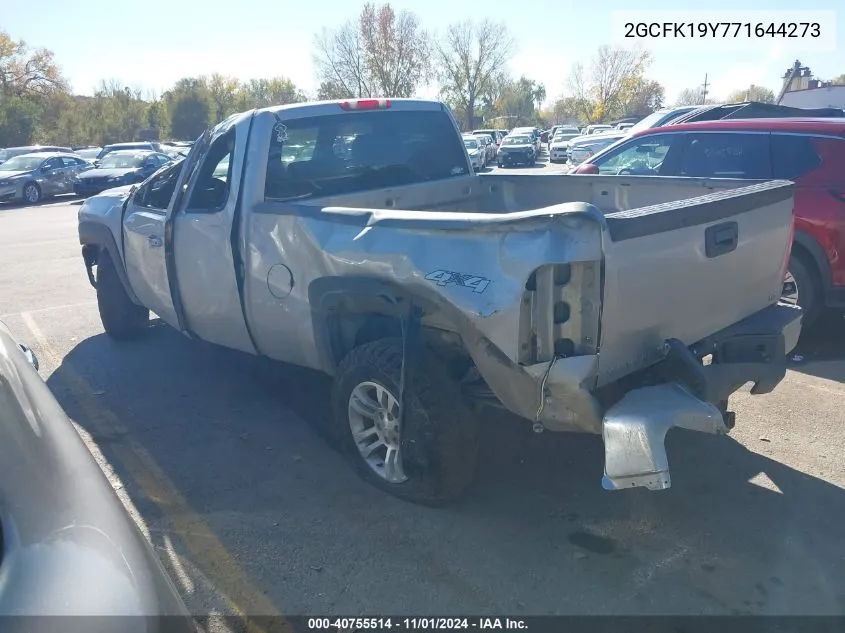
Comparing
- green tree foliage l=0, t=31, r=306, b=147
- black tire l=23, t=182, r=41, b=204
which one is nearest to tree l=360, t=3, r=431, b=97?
green tree foliage l=0, t=31, r=306, b=147

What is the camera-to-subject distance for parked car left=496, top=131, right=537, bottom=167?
3400 centimetres

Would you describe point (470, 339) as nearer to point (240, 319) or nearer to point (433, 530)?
point (433, 530)

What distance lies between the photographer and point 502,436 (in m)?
4.71

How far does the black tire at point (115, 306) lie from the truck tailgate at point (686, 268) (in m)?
5.04

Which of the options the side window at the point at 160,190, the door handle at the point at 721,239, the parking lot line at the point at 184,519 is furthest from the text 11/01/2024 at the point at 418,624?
the side window at the point at 160,190

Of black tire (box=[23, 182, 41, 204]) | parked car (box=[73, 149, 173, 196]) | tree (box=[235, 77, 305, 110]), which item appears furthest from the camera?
tree (box=[235, 77, 305, 110])

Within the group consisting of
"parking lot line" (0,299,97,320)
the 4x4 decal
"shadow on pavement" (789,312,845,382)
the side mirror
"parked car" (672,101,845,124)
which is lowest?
"shadow on pavement" (789,312,845,382)

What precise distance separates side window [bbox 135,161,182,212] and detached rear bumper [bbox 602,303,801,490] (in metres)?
3.82

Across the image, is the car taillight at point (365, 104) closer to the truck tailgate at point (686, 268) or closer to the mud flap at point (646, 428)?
the truck tailgate at point (686, 268)

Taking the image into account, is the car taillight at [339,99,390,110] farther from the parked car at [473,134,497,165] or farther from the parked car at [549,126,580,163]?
the parked car at [473,134,497,165]

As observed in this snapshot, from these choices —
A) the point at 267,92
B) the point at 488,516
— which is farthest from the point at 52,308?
the point at 267,92

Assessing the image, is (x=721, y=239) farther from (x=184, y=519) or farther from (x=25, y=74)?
(x=25, y=74)

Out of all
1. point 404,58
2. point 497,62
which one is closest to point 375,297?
Answer: point 404,58

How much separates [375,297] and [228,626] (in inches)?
63.1
